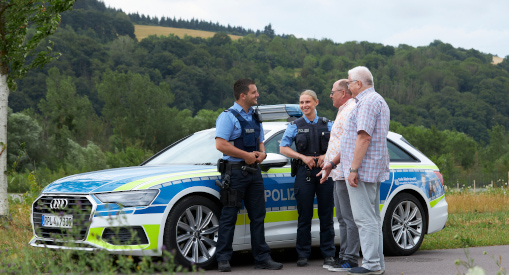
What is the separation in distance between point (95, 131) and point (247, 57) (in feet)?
246

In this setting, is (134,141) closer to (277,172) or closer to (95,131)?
(95,131)

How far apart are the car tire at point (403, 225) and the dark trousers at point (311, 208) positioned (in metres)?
1.04

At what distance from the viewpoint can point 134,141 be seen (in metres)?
64.9

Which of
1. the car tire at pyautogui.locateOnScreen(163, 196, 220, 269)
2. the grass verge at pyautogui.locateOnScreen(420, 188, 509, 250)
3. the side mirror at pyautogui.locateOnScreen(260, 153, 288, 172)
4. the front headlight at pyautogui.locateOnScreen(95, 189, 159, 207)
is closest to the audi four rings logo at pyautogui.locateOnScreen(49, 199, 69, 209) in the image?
the front headlight at pyautogui.locateOnScreen(95, 189, 159, 207)

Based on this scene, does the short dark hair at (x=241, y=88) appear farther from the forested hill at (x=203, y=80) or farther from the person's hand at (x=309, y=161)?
the forested hill at (x=203, y=80)

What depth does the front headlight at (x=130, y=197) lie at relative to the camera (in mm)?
5785

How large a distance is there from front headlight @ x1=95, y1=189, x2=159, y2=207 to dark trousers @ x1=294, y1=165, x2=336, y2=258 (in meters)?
1.67

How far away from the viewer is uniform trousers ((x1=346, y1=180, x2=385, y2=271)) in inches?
232

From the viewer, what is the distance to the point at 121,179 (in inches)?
237

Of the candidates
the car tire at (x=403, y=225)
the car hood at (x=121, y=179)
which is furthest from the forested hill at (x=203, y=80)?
the car hood at (x=121, y=179)

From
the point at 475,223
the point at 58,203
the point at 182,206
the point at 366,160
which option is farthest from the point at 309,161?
the point at 475,223

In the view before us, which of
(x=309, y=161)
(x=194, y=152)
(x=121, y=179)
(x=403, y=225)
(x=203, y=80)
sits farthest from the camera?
(x=203, y=80)

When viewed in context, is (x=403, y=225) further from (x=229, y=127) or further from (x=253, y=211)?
(x=229, y=127)

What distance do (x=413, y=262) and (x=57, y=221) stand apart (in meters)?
3.94
